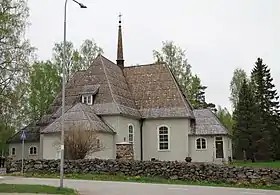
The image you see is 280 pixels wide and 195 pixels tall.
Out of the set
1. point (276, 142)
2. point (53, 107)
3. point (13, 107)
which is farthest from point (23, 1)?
point (276, 142)

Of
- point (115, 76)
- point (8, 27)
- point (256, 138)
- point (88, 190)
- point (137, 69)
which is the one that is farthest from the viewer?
point (256, 138)

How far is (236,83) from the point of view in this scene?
217ft

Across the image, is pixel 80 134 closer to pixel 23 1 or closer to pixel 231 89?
pixel 23 1

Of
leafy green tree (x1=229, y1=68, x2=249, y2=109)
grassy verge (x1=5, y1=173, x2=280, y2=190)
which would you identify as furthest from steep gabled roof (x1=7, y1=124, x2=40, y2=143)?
leafy green tree (x1=229, y1=68, x2=249, y2=109)

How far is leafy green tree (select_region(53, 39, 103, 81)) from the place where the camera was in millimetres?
54719

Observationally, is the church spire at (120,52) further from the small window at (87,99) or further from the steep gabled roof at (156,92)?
the small window at (87,99)

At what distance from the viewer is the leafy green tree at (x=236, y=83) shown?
6538 centimetres

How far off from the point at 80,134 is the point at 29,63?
6010mm

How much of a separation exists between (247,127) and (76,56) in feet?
82.0

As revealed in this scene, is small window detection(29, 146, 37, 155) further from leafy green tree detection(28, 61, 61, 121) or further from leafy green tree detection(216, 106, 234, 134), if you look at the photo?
leafy green tree detection(216, 106, 234, 134)

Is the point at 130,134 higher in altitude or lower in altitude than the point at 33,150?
higher

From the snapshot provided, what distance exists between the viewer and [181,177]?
22828mm

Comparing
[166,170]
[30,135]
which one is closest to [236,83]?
[30,135]

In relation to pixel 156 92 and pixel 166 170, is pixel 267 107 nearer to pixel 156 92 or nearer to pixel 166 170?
pixel 156 92
